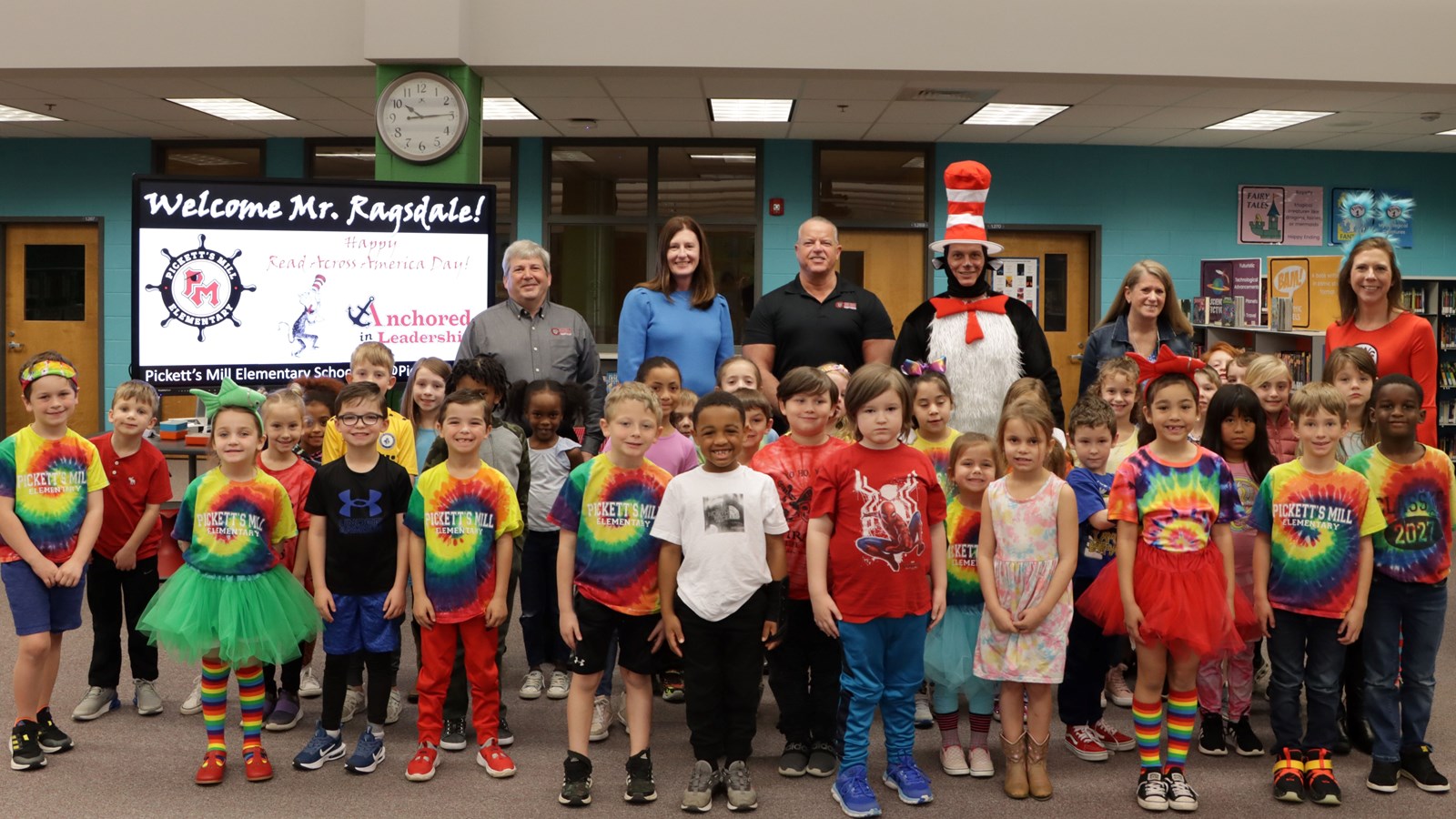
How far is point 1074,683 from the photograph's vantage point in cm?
346

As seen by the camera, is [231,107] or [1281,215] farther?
[1281,215]

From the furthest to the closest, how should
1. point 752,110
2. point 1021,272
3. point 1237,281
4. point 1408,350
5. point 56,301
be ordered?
point 56,301 < point 1021,272 < point 1237,281 < point 752,110 < point 1408,350

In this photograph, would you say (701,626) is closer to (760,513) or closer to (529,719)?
(760,513)

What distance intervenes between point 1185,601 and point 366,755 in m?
2.22

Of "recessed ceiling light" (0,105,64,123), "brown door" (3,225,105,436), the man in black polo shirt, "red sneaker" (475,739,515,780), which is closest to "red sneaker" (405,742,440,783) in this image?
"red sneaker" (475,739,515,780)

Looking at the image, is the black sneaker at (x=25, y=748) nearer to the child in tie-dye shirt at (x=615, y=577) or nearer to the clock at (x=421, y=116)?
the child in tie-dye shirt at (x=615, y=577)

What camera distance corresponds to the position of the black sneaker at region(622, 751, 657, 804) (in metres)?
3.07

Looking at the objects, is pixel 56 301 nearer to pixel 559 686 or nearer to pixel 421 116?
pixel 421 116

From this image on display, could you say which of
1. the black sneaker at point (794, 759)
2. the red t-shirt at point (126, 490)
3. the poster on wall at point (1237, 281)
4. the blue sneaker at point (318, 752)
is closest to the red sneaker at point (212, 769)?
the blue sneaker at point (318, 752)

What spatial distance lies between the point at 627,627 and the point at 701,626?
0.22 metres

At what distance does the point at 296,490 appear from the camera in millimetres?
3527

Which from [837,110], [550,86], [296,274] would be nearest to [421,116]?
[550,86]

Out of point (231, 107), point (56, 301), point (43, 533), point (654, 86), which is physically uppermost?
point (231, 107)

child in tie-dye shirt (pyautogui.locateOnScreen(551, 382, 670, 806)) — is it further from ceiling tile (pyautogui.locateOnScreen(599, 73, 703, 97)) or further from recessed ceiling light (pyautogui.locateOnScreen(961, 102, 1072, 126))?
recessed ceiling light (pyautogui.locateOnScreen(961, 102, 1072, 126))
